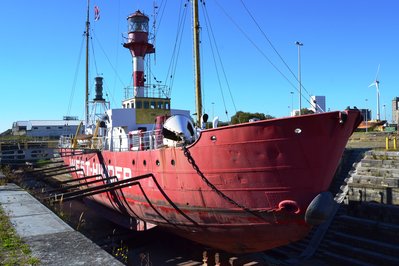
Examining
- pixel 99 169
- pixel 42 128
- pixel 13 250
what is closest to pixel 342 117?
pixel 13 250

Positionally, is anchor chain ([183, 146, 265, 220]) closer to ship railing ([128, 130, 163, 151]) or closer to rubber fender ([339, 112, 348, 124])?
ship railing ([128, 130, 163, 151])

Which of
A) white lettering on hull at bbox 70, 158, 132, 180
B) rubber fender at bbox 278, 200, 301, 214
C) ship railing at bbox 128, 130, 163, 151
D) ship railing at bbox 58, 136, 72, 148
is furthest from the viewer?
ship railing at bbox 58, 136, 72, 148

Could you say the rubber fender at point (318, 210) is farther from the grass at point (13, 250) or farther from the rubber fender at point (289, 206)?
the grass at point (13, 250)

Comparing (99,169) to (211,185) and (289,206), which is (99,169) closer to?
(211,185)

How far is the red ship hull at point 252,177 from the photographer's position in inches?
327

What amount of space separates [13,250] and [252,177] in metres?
5.31

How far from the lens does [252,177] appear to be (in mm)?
8703

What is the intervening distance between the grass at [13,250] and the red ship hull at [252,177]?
4.81 meters

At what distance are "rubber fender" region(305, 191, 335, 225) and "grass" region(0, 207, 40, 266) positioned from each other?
577 centimetres

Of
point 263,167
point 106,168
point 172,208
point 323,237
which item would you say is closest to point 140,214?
point 172,208

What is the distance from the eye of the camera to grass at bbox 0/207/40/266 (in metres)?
4.74

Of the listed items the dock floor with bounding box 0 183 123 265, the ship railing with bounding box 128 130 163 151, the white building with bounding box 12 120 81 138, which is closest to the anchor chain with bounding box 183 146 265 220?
the ship railing with bounding box 128 130 163 151

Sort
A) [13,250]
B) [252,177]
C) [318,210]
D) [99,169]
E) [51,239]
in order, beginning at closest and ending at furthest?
[13,250] → [51,239] → [318,210] → [252,177] → [99,169]

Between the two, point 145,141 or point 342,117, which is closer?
point 342,117
